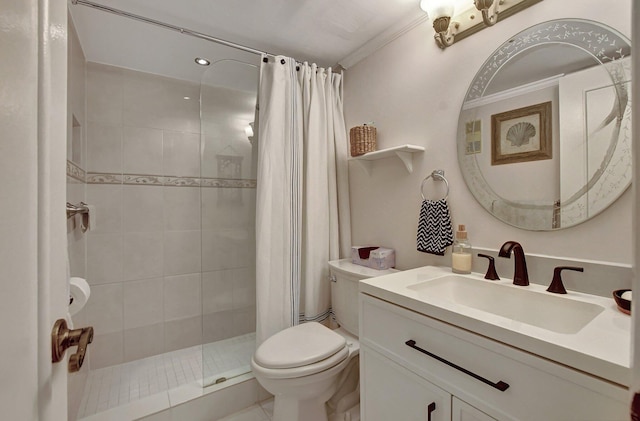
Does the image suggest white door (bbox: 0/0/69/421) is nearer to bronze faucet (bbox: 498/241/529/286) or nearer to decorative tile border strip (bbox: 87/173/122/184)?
bronze faucet (bbox: 498/241/529/286)

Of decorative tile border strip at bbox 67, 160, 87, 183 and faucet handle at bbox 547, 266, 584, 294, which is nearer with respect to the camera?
faucet handle at bbox 547, 266, 584, 294

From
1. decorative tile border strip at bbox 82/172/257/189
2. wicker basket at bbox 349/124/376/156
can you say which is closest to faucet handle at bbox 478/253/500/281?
wicker basket at bbox 349/124/376/156

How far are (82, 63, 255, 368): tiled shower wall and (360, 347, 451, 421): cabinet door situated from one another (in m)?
0.95

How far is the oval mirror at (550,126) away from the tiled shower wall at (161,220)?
1358mm

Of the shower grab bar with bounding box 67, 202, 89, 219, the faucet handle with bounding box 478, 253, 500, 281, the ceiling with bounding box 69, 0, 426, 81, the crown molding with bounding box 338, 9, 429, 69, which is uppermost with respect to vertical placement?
the ceiling with bounding box 69, 0, 426, 81

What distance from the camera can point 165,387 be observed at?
174cm

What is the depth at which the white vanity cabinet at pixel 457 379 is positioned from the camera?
0.62m

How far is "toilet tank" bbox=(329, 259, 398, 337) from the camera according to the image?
159 cm

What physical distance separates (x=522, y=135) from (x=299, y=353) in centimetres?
137

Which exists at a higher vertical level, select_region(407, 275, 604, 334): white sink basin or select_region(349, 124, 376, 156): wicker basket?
select_region(349, 124, 376, 156): wicker basket

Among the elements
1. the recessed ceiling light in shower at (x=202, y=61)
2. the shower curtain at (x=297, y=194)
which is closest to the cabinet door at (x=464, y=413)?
the shower curtain at (x=297, y=194)

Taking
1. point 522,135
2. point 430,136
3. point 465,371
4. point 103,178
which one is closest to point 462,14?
point 430,136

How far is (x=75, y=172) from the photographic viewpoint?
163 cm

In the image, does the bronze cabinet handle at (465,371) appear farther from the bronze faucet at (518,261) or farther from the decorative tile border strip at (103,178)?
the decorative tile border strip at (103,178)
